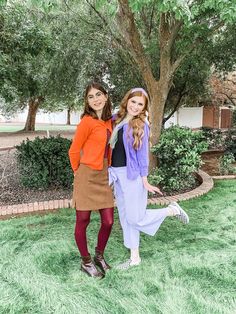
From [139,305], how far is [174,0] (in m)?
2.19

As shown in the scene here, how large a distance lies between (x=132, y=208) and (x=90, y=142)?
0.65m

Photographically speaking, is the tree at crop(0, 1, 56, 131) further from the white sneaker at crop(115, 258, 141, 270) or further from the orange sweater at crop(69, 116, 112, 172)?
the white sneaker at crop(115, 258, 141, 270)

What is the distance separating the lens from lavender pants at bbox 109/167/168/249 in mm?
2820

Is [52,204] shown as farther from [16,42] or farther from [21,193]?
[16,42]

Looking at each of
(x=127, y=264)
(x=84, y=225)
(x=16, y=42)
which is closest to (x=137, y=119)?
(x=84, y=225)

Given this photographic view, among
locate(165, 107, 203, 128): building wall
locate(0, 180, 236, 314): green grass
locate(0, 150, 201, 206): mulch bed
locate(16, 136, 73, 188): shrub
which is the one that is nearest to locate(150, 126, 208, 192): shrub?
locate(0, 150, 201, 206): mulch bed

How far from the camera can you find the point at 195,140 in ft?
17.8

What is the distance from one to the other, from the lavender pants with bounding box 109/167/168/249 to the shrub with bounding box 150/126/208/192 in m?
2.23

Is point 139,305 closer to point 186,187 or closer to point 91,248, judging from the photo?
point 91,248

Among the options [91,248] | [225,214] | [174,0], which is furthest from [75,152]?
[225,214]

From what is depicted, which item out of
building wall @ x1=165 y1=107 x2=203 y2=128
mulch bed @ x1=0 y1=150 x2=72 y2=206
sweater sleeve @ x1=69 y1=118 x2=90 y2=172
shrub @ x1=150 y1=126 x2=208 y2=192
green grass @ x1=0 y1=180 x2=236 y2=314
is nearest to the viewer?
green grass @ x1=0 y1=180 x2=236 y2=314

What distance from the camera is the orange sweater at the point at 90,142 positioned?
2674 mm

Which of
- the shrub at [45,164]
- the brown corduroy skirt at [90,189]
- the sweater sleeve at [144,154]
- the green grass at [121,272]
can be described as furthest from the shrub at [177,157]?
the brown corduroy skirt at [90,189]

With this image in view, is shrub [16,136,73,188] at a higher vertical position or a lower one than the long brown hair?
lower
